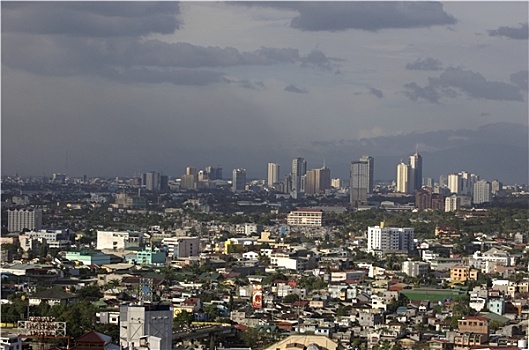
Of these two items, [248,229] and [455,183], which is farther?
[455,183]

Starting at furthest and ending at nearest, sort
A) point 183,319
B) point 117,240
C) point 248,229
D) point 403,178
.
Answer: point 403,178 → point 248,229 → point 117,240 → point 183,319

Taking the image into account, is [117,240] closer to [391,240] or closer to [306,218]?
[391,240]

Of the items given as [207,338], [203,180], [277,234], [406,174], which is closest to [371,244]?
[277,234]

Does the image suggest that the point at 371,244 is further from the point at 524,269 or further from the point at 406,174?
the point at 406,174

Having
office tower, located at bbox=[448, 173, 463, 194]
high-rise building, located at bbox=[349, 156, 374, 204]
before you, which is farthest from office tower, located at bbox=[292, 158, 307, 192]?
office tower, located at bbox=[448, 173, 463, 194]

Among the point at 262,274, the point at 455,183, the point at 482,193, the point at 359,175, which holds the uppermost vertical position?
the point at 359,175

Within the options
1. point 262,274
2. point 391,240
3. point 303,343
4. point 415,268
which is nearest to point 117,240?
point 391,240

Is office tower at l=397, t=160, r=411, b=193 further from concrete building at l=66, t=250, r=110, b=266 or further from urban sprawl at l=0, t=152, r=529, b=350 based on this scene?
concrete building at l=66, t=250, r=110, b=266
